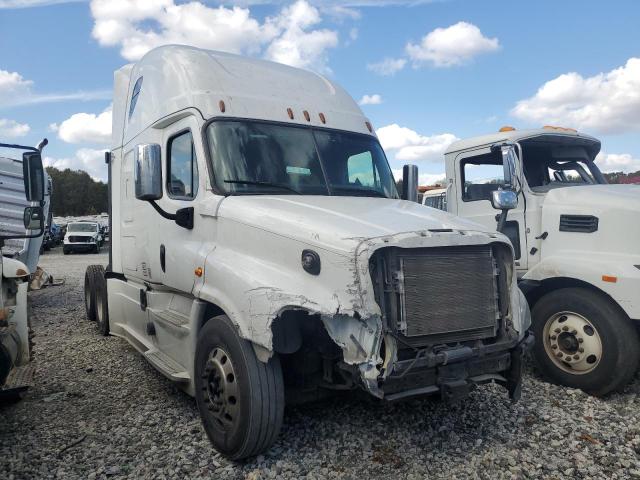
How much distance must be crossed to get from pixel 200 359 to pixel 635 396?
4.17 metres

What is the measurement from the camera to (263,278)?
3.45 m

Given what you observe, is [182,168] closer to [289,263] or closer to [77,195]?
[289,263]

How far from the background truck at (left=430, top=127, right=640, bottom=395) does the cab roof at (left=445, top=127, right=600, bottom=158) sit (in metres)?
0.01

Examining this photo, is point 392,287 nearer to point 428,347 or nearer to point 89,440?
point 428,347

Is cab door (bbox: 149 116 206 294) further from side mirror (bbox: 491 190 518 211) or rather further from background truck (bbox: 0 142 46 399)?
side mirror (bbox: 491 190 518 211)

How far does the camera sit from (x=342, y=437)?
4.04 m

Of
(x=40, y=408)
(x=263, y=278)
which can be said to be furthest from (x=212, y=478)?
(x=40, y=408)

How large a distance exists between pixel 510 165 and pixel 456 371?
2795mm

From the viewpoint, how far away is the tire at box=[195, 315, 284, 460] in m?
3.47

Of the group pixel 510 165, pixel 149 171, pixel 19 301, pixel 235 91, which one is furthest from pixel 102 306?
pixel 510 165

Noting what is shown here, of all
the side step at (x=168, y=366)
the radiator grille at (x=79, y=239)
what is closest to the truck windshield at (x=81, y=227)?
the radiator grille at (x=79, y=239)

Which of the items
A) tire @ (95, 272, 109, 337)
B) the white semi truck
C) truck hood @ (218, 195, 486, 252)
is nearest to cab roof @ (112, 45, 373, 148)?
the white semi truck

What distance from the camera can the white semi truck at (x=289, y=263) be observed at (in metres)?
3.23

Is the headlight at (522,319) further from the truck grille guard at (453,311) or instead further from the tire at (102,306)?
the tire at (102,306)
